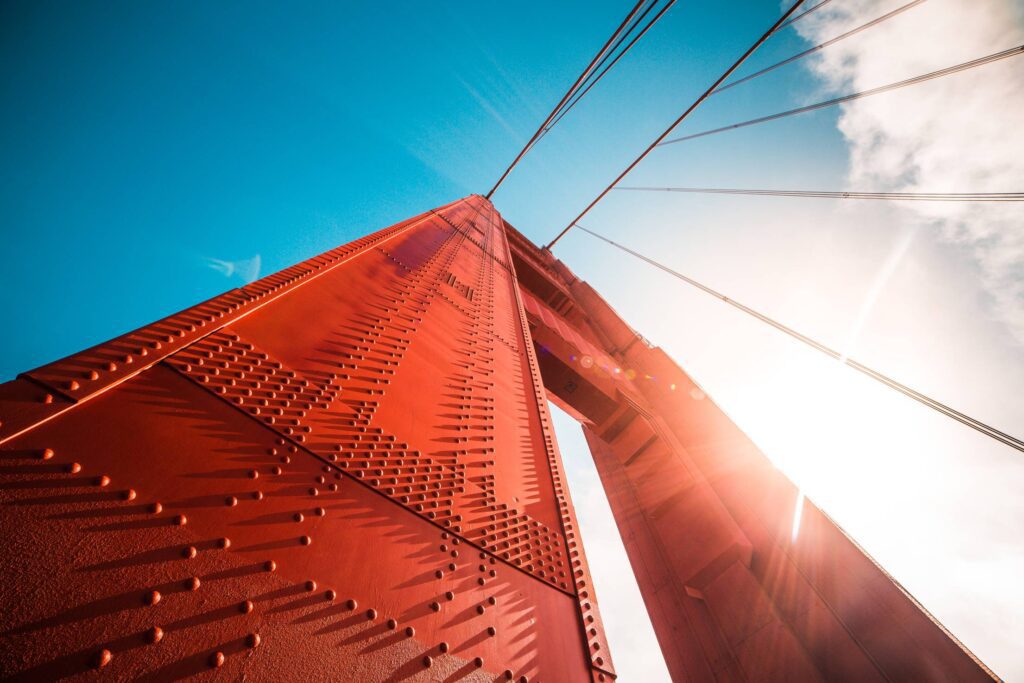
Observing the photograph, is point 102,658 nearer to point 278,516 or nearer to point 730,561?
point 278,516

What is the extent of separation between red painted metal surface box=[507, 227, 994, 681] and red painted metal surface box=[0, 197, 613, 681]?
5.68m

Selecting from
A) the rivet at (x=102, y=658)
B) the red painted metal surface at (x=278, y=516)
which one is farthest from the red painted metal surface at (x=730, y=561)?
the rivet at (x=102, y=658)

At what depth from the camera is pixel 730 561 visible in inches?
261

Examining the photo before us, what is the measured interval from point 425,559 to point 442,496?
0.37 m

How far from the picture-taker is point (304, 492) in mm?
1551

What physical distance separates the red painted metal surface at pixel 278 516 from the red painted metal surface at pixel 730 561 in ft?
18.6

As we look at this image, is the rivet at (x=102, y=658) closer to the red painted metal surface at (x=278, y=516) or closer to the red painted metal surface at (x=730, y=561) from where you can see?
the red painted metal surface at (x=278, y=516)

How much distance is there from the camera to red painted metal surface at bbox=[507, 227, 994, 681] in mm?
5219

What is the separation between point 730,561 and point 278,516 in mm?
7748

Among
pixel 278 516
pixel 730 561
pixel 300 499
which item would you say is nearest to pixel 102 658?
pixel 278 516

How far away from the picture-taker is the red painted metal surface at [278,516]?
99 cm

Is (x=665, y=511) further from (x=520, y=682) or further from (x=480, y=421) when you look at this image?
(x=520, y=682)

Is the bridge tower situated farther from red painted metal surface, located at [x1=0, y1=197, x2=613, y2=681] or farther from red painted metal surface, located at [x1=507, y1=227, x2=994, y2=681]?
red painted metal surface, located at [x1=507, y1=227, x2=994, y2=681]

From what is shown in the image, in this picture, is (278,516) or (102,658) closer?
(102,658)
